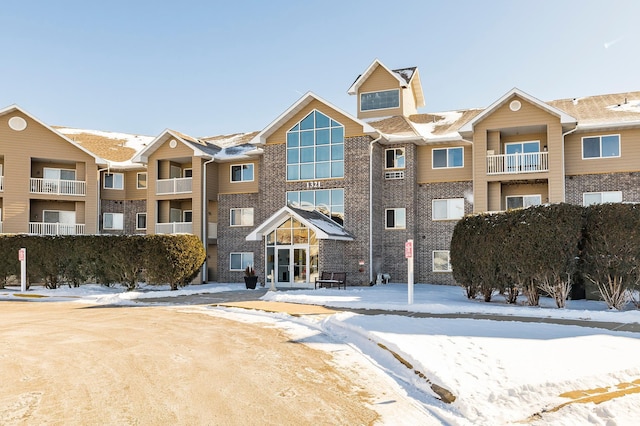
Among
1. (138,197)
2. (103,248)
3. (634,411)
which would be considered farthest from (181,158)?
(634,411)

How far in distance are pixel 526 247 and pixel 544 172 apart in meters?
10.1

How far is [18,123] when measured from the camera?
31094mm

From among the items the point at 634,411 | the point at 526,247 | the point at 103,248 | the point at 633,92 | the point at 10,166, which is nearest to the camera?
the point at 634,411

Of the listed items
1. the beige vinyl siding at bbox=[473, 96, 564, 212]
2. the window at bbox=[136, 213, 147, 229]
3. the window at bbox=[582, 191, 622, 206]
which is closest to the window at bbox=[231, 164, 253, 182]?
the window at bbox=[136, 213, 147, 229]

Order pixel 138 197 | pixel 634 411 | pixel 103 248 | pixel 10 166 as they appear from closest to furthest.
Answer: pixel 634 411
pixel 103 248
pixel 10 166
pixel 138 197

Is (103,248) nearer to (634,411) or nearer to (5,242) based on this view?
(5,242)

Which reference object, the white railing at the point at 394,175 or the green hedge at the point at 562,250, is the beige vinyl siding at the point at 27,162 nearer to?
the white railing at the point at 394,175

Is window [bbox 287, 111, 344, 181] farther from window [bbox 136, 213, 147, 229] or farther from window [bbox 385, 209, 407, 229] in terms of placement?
window [bbox 136, 213, 147, 229]

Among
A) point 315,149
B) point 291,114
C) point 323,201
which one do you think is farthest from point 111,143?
point 323,201

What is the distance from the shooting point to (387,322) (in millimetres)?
12273

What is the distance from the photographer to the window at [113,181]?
3419cm

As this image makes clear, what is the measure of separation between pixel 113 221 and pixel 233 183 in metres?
8.91

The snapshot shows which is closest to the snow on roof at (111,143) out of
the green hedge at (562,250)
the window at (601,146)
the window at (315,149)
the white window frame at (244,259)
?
the white window frame at (244,259)

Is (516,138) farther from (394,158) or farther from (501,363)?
(501,363)
